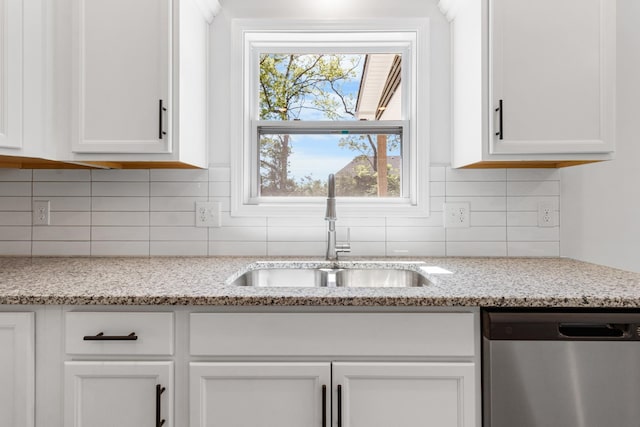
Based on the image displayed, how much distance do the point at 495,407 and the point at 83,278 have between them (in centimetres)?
144

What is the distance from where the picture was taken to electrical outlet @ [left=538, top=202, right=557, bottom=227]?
1903 mm

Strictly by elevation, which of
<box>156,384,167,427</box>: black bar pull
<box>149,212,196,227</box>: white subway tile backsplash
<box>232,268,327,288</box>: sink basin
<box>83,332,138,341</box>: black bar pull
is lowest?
<box>156,384,167,427</box>: black bar pull

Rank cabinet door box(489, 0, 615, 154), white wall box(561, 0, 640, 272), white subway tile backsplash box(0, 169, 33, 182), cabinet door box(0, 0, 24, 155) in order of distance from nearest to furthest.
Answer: cabinet door box(0, 0, 24, 155)
cabinet door box(489, 0, 615, 154)
white wall box(561, 0, 640, 272)
white subway tile backsplash box(0, 169, 33, 182)

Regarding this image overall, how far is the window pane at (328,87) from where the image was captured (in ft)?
6.82

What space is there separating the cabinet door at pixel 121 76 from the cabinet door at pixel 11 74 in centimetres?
17

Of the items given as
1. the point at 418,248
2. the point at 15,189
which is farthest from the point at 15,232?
the point at 418,248

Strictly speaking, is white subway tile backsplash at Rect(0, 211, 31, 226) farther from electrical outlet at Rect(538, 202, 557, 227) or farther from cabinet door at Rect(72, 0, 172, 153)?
electrical outlet at Rect(538, 202, 557, 227)

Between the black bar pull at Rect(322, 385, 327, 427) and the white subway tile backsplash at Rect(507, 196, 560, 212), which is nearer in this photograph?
the black bar pull at Rect(322, 385, 327, 427)

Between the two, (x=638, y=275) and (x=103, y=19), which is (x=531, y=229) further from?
(x=103, y=19)

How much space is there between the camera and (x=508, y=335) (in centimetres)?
114

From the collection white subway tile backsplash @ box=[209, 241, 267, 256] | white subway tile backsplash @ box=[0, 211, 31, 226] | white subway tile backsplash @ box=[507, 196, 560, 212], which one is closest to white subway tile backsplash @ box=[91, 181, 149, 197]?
white subway tile backsplash @ box=[0, 211, 31, 226]

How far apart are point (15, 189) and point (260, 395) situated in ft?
5.43

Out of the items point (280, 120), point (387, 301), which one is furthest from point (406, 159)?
point (387, 301)

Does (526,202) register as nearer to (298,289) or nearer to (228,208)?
(298,289)
